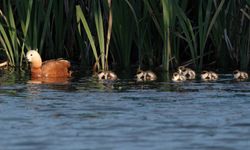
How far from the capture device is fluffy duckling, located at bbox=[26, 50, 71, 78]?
644 inches

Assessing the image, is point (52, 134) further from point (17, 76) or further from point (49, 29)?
point (49, 29)

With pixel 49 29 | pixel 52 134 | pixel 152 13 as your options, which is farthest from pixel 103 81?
pixel 52 134

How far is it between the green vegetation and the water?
1.25 meters

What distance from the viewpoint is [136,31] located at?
53.5ft

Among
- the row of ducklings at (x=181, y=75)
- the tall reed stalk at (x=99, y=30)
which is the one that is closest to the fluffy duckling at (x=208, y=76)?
the row of ducklings at (x=181, y=75)

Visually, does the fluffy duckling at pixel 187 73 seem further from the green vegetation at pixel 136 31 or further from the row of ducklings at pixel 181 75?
the green vegetation at pixel 136 31

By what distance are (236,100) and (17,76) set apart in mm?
5402

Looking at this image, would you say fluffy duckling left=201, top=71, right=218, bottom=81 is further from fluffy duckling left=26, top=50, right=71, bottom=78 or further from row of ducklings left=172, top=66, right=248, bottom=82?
fluffy duckling left=26, top=50, right=71, bottom=78

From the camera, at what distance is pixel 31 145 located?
29.8 feet

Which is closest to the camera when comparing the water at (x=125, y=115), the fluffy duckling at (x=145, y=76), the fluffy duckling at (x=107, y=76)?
the water at (x=125, y=115)

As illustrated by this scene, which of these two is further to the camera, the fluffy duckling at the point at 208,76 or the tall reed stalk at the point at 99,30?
the tall reed stalk at the point at 99,30

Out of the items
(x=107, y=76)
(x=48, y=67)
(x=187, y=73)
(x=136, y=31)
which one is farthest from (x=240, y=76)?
(x=48, y=67)

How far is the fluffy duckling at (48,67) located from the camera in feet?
53.7

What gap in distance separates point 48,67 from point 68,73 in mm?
408
